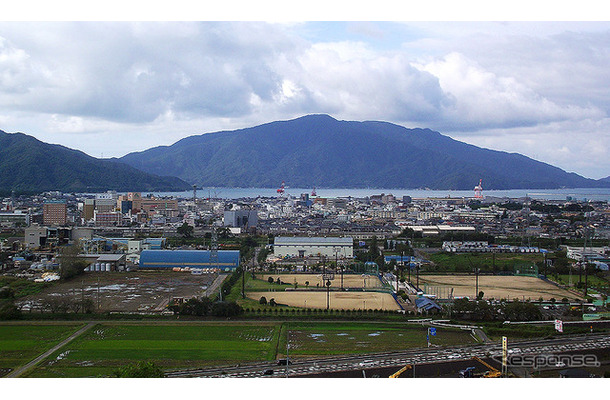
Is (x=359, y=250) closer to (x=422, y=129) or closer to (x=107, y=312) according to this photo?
(x=107, y=312)

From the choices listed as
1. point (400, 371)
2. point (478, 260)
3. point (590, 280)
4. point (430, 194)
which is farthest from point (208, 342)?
point (430, 194)

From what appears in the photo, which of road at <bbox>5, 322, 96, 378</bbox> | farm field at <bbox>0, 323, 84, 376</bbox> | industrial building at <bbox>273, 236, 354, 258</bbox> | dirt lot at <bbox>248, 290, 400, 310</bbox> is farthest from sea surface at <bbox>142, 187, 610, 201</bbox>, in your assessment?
road at <bbox>5, 322, 96, 378</bbox>

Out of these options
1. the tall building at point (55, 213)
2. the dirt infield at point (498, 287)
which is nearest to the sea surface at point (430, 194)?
the tall building at point (55, 213)

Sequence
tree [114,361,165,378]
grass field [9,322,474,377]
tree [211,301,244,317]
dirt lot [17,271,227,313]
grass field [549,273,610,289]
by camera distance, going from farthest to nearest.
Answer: grass field [549,273,610,289], dirt lot [17,271,227,313], tree [211,301,244,317], grass field [9,322,474,377], tree [114,361,165,378]

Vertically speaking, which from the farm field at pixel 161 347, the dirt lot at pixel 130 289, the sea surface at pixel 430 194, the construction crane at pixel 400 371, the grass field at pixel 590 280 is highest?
the sea surface at pixel 430 194

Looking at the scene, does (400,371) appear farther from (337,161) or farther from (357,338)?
(337,161)

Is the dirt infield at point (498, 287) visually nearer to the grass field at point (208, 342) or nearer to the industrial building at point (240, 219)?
the grass field at point (208, 342)

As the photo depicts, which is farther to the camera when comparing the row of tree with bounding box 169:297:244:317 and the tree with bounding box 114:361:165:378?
the row of tree with bounding box 169:297:244:317

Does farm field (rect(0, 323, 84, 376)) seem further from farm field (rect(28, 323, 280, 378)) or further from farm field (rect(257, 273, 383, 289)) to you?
farm field (rect(257, 273, 383, 289))
